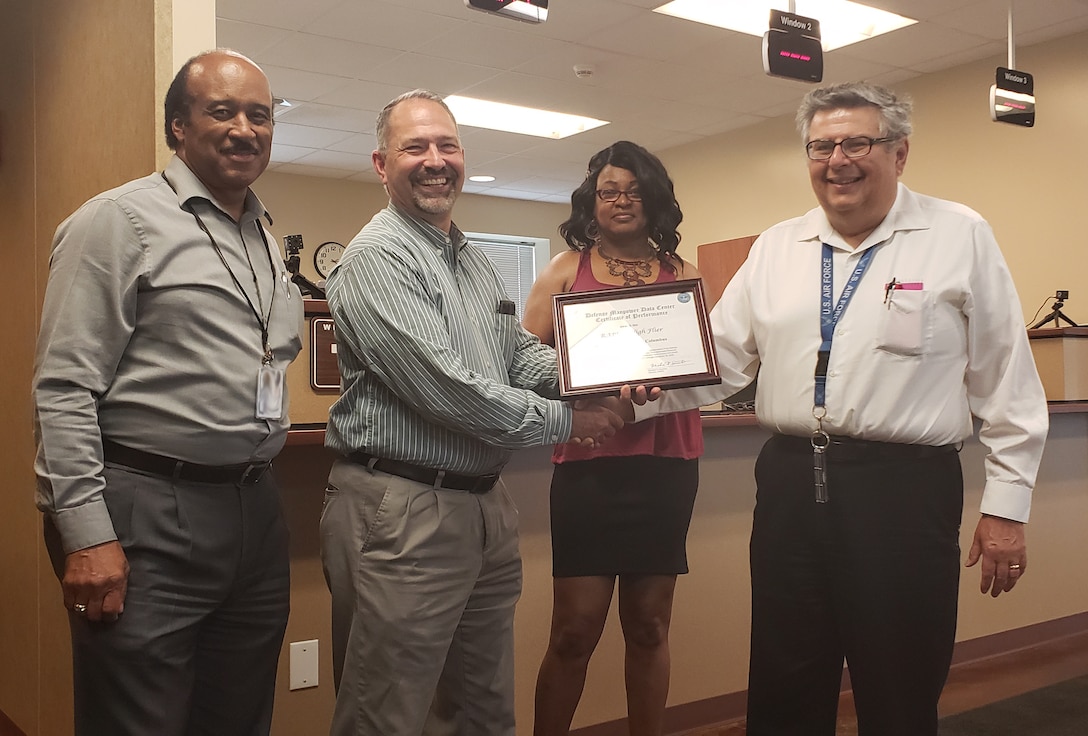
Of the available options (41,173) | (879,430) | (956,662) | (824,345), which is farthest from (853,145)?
(956,662)

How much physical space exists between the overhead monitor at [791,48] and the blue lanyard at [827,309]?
7.86 ft

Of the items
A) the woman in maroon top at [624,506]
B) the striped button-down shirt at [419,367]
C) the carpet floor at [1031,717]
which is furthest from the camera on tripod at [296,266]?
the carpet floor at [1031,717]

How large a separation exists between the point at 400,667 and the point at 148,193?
95 cm

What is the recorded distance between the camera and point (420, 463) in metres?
1.79

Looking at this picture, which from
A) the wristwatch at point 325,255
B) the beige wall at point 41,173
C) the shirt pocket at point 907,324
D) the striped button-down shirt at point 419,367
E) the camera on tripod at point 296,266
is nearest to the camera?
the striped button-down shirt at point 419,367

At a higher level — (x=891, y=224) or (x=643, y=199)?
(x=643, y=199)

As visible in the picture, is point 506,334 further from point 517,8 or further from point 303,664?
point 517,8

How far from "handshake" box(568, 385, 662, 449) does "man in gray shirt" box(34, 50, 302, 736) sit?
0.58 meters

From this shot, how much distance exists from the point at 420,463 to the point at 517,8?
2138mm

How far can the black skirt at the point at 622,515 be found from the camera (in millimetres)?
2459

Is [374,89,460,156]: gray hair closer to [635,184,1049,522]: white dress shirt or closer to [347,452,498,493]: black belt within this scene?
[347,452,498,493]: black belt

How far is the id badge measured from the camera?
5.68ft

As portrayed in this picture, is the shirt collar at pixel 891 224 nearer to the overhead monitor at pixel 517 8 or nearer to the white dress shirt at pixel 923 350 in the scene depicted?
the white dress shirt at pixel 923 350

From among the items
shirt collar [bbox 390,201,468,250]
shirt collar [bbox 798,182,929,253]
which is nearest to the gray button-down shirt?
shirt collar [bbox 390,201,468,250]
